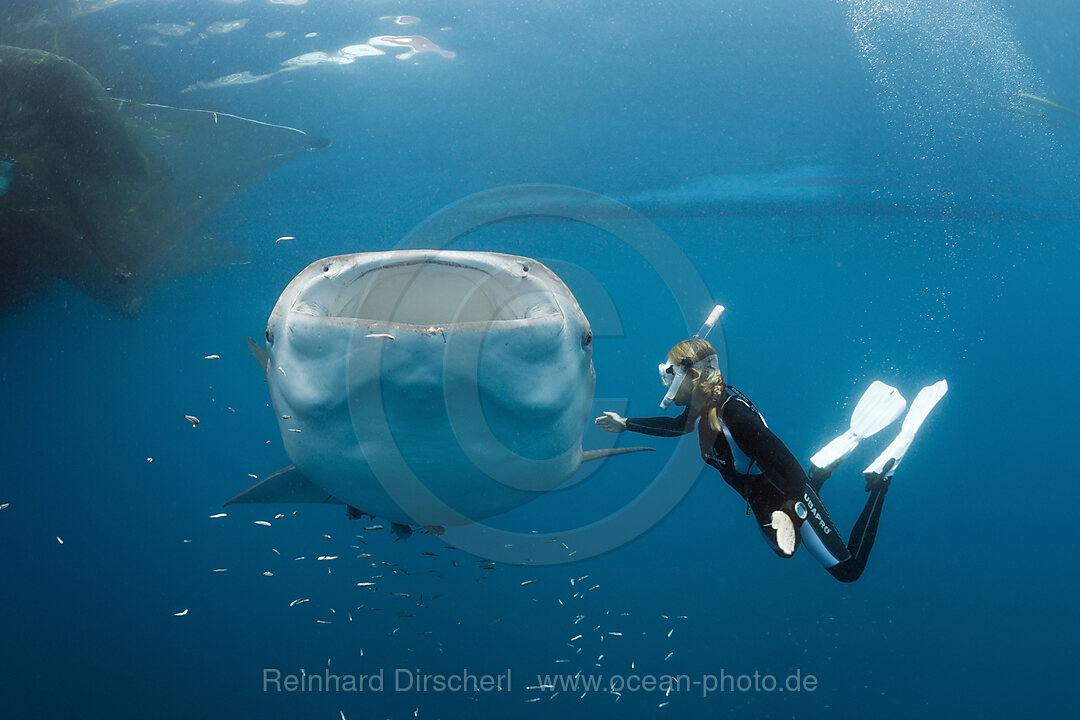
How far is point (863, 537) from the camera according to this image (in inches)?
207

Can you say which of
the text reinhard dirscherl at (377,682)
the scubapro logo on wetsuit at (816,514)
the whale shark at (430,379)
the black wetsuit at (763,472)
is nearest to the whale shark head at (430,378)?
the whale shark at (430,379)

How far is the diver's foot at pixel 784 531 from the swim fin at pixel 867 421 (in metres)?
1.16

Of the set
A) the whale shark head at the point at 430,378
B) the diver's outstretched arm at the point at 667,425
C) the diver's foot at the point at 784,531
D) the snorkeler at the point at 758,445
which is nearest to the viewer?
the whale shark head at the point at 430,378

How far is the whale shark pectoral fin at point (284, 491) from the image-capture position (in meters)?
4.00

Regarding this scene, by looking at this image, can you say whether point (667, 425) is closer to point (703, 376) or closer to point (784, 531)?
point (703, 376)

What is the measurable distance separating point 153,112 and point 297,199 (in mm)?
3753

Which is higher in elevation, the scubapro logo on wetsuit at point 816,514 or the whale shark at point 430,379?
the whale shark at point 430,379

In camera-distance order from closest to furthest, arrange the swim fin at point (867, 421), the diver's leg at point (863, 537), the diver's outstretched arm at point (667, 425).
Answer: the diver's outstretched arm at point (667, 425)
the swim fin at point (867, 421)
the diver's leg at point (863, 537)

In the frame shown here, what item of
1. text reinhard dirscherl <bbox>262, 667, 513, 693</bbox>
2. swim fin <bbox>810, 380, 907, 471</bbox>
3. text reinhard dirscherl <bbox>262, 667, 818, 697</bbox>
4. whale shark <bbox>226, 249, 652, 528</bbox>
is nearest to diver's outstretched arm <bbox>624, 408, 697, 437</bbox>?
Result: swim fin <bbox>810, 380, 907, 471</bbox>

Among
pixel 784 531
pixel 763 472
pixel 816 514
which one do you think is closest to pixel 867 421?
pixel 816 514

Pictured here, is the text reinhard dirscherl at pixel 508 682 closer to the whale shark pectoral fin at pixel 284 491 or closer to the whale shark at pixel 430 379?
the whale shark pectoral fin at pixel 284 491

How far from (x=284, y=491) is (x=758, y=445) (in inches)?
138

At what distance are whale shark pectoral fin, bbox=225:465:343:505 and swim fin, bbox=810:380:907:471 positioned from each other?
4047mm

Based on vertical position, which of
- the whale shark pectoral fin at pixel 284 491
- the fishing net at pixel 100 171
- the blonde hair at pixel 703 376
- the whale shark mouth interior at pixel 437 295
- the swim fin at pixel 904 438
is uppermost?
the fishing net at pixel 100 171
